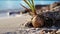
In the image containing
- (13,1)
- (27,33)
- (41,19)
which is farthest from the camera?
(13,1)

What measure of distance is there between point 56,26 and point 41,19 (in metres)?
0.26

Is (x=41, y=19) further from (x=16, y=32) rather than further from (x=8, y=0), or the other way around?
(x=8, y=0)

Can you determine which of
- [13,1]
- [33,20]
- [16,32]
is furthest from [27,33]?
[13,1]

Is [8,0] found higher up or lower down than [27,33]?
higher up

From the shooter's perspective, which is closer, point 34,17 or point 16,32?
point 16,32

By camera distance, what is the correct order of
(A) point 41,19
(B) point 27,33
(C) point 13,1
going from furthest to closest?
(C) point 13,1
(A) point 41,19
(B) point 27,33

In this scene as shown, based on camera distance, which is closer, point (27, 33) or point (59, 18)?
point (27, 33)

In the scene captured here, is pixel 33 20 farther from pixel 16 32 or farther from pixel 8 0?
pixel 8 0

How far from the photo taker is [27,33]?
239cm

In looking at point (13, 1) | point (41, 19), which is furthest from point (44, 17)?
point (13, 1)

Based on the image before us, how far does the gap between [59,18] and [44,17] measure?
0.25 m

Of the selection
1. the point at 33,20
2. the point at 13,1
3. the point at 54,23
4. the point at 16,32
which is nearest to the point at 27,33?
the point at 16,32

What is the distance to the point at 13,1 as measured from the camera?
887cm

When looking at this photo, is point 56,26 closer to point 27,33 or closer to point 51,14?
point 51,14
